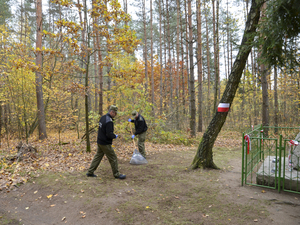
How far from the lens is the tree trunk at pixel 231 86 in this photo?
5.04 metres

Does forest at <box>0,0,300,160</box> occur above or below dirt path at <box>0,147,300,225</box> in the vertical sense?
above

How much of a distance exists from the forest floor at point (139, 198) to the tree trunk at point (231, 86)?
0.45m

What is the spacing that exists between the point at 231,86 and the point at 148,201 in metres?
3.86

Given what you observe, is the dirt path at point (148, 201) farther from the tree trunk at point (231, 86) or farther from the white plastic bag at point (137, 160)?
the white plastic bag at point (137, 160)

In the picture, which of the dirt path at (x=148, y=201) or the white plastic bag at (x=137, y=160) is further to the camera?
the white plastic bag at (x=137, y=160)

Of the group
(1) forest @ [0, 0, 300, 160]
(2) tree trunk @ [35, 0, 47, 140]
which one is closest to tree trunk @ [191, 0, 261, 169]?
(1) forest @ [0, 0, 300, 160]

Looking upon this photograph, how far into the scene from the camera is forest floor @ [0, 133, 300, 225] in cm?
335

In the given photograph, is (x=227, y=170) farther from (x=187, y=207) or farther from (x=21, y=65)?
(x=21, y=65)

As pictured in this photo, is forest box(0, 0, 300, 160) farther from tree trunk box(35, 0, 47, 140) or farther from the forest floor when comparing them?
the forest floor

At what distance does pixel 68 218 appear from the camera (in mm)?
3475

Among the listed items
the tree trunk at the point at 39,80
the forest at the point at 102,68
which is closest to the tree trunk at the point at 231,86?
the forest at the point at 102,68

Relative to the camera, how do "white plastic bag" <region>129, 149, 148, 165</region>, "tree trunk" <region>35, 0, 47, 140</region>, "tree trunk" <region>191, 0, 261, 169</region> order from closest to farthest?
"tree trunk" <region>191, 0, 261, 169</region> < "white plastic bag" <region>129, 149, 148, 165</region> < "tree trunk" <region>35, 0, 47, 140</region>

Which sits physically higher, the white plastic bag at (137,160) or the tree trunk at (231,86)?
the tree trunk at (231,86)

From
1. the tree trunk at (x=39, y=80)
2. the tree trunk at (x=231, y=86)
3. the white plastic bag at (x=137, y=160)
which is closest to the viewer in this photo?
the tree trunk at (x=231, y=86)
